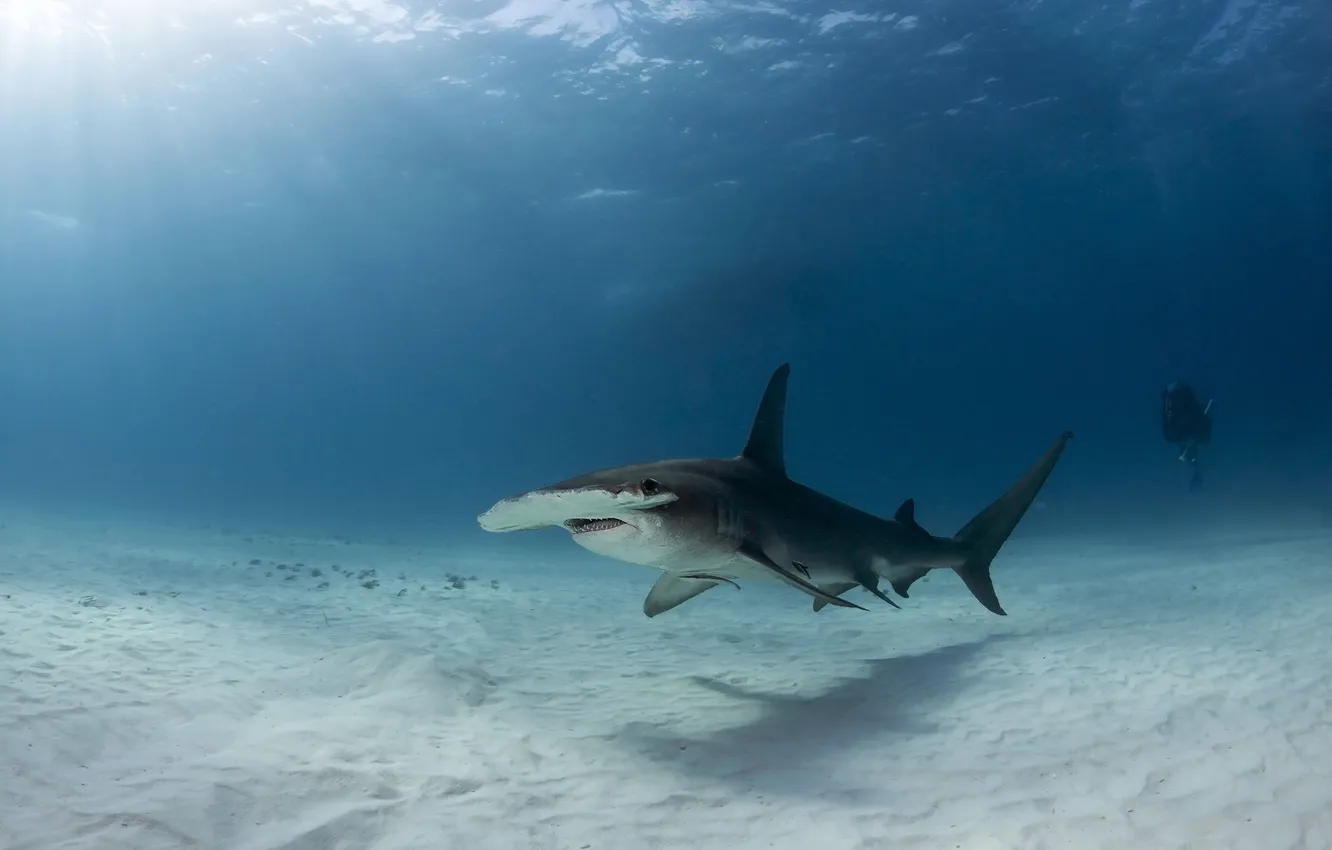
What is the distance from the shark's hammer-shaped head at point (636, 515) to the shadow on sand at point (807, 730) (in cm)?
146

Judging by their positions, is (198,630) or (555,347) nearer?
(198,630)

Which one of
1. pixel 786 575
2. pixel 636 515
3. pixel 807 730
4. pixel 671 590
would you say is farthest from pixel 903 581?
pixel 636 515

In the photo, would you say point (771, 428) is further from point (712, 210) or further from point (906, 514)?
point (712, 210)

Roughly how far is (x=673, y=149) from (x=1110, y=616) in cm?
2648

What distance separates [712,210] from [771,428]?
32409mm

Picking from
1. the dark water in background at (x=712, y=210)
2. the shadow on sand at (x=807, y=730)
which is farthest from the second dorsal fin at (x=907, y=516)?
the dark water in background at (x=712, y=210)

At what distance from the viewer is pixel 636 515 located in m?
4.12

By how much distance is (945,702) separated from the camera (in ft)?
20.8

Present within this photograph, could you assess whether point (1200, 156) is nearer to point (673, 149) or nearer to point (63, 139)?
point (673, 149)

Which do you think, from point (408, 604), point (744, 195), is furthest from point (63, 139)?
point (408, 604)

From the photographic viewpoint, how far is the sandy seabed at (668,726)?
383 cm

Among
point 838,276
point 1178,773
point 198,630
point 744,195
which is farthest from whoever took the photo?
point 838,276

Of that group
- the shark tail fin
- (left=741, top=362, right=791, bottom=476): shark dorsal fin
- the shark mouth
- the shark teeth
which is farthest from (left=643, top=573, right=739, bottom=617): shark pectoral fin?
the shark tail fin

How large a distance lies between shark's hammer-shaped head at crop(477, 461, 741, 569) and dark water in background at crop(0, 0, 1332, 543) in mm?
21676
